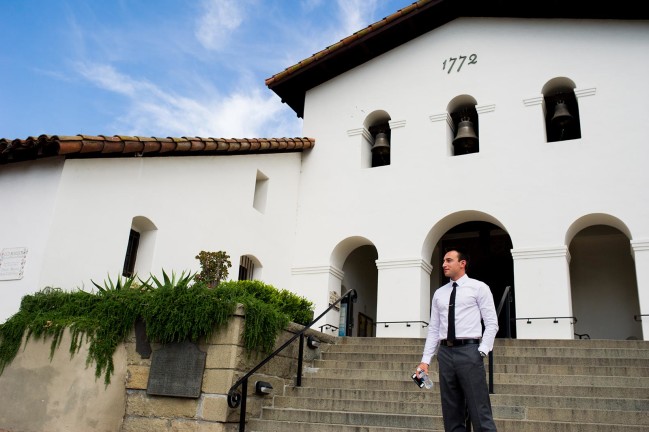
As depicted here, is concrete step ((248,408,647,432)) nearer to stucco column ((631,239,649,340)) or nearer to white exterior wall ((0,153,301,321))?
white exterior wall ((0,153,301,321))

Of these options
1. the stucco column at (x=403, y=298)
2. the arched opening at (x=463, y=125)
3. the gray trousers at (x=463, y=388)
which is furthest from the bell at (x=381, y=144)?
the gray trousers at (x=463, y=388)

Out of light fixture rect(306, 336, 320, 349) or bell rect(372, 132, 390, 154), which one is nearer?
light fixture rect(306, 336, 320, 349)

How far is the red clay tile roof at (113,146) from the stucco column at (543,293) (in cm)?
606

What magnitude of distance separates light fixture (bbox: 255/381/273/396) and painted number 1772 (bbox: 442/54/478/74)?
29.9 ft

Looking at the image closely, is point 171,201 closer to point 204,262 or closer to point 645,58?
point 204,262

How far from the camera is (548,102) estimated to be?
13.4 m

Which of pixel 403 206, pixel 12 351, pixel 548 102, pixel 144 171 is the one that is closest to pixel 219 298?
pixel 12 351

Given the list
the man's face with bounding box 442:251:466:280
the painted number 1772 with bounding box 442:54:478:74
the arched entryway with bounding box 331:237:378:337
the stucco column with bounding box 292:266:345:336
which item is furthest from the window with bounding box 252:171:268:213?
the man's face with bounding box 442:251:466:280

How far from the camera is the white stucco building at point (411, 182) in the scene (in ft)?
32.7

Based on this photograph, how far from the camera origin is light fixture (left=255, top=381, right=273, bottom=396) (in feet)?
25.1

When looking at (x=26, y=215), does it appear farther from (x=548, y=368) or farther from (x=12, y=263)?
(x=548, y=368)

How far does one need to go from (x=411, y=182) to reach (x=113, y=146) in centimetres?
654

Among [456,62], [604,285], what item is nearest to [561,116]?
[456,62]

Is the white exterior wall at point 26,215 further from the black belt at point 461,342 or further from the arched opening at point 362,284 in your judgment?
the arched opening at point 362,284
